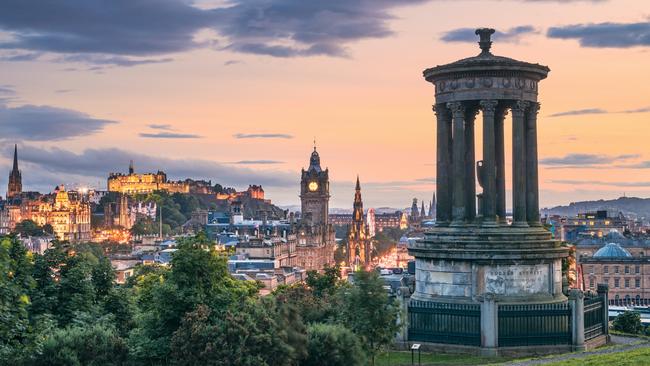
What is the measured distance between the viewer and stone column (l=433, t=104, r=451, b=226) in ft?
157

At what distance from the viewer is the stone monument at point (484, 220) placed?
4344 centimetres

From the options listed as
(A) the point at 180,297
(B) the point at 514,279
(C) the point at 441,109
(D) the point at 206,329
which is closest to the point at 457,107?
(C) the point at 441,109

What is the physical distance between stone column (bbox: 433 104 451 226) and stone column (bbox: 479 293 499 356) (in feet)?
21.0

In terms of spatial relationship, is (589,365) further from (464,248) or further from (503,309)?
(464,248)

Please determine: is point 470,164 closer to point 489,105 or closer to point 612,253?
point 489,105

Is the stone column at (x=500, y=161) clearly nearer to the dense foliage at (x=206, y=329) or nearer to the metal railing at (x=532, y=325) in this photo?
the metal railing at (x=532, y=325)

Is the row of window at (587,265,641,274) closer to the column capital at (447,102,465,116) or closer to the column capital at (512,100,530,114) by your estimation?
the column capital at (512,100,530,114)

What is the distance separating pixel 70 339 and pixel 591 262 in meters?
126

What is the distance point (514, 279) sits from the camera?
44.5 m

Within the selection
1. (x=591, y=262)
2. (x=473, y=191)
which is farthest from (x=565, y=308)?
(x=591, y=262)

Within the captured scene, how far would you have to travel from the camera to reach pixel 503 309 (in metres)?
42.3

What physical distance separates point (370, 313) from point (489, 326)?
15.2 ft

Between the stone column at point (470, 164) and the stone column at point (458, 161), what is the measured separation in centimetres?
63

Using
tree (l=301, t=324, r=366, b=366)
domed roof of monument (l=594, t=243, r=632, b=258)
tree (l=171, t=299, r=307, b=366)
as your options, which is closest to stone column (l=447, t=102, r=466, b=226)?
tree (l=301, t=324, r=366, b=366)
